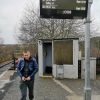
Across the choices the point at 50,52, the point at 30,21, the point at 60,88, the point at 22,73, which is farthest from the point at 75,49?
the point at 30,21

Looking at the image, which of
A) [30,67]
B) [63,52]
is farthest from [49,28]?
[30,67]

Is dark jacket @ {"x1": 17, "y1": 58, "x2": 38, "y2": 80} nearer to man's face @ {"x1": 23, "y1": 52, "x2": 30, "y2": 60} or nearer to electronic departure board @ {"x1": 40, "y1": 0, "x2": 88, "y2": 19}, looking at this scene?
man's face @ {"x1": 23, "y1": 52, "x2": 30, "y2": 60}

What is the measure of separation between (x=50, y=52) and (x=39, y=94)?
9377 mm

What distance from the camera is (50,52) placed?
74.3 feet

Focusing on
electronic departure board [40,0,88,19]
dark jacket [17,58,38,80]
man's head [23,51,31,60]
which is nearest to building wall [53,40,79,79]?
dark jacket [17,58,38,80]

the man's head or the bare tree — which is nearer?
the man's head

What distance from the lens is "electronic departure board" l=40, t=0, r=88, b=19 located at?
8.21m

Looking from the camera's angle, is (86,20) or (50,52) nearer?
(86,20)

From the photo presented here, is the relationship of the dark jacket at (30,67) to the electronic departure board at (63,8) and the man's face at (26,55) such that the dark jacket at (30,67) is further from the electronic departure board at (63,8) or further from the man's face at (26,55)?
the electronic departure board at (63,8)

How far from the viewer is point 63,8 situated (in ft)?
27.3

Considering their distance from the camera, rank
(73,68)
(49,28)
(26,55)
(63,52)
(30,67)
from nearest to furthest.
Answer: (26,55)
(30,67)
(73,68)
(63,52)
(49,28)

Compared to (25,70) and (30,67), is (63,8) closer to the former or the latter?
(30,67)

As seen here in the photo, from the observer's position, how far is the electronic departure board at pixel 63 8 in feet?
26.9

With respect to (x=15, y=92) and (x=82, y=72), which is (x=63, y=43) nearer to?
(x=82, y=72)
